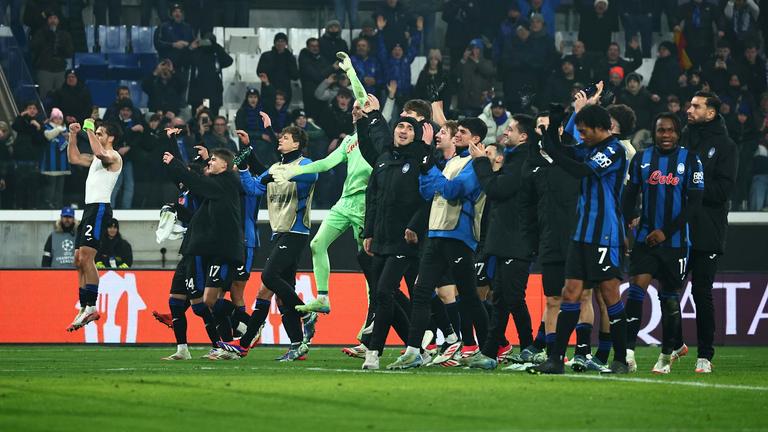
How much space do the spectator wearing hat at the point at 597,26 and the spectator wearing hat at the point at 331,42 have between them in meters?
4.77

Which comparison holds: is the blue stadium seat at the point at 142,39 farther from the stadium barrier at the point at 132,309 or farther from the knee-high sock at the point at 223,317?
the knee-high sock at the point at 223,317

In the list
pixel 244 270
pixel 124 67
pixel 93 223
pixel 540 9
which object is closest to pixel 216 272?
pixel 244 270

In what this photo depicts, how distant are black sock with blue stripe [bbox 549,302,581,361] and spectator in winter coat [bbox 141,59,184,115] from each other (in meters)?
15.3

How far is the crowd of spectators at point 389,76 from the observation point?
24234 millimetres

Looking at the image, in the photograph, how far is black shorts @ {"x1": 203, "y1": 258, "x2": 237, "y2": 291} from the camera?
15.6 m

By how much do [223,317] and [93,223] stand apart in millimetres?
2615

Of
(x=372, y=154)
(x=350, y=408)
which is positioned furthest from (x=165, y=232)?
(x=350, y=408)

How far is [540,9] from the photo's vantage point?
29.2 m

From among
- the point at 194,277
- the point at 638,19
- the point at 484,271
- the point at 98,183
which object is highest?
the point at 638,19

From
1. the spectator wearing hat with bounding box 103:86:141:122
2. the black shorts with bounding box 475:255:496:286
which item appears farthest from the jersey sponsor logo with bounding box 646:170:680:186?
the spectator wearing hat with bounding box 103:86:141:122

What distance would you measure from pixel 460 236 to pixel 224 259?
3.44 m

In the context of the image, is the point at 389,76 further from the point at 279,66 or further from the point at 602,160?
the point at 602,160

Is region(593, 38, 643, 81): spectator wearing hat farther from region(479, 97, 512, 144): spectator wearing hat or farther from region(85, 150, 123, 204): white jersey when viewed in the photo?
region(85, 150, 123, 204): white jersey

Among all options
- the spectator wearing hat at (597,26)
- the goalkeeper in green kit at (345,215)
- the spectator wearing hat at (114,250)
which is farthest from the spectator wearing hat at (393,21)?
the goalkeeper in green kit at (345,215)
